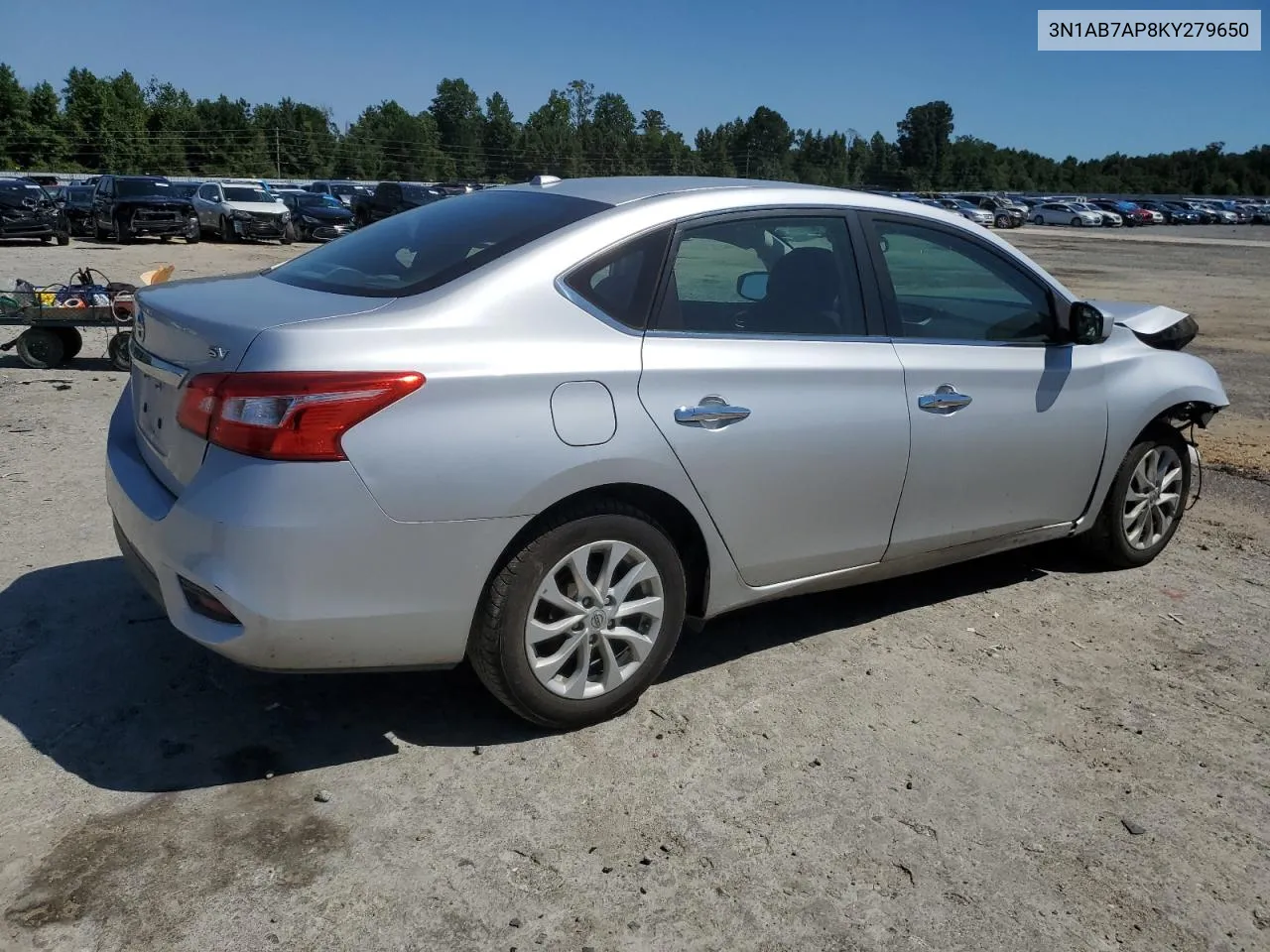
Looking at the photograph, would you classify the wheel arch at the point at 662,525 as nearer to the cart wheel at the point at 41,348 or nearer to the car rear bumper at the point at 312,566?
the car rear bumper at the point at 312,566

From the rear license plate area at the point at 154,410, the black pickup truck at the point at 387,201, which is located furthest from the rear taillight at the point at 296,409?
the black pickup truck at the point at 387,201

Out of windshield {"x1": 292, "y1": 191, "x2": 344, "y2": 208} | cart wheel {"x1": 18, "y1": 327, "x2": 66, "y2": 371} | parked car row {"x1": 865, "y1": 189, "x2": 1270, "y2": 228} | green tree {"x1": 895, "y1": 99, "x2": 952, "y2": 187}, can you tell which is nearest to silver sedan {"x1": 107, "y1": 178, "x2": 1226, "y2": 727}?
cart wheel {"x1": 18, "y1": 327, "x2": 66, "y2": 371}

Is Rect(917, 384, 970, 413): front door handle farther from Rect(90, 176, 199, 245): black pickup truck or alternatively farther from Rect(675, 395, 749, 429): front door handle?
Rect(90, 176, 199, 245): black pickup truck

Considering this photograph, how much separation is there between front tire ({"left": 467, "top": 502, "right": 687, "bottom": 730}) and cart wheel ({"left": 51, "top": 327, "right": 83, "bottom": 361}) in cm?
840

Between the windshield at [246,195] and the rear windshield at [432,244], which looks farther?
the windshield at [246,195]

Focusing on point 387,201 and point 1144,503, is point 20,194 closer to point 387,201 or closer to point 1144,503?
point 387,201

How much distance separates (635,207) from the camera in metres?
3.63

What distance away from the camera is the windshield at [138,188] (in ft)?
90.8

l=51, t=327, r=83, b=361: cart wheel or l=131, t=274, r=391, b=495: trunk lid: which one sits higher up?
l=131, t=274, r=391, b=495: trunk lid

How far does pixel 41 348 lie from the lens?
9883 millimetres

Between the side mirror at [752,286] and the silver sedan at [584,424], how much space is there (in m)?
0.01

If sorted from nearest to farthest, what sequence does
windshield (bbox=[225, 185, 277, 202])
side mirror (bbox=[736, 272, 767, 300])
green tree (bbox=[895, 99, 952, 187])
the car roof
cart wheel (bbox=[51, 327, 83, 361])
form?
the car roof → side mirror (bbox=[736, 272, 767, 300]) → cart wheel (bbox=[51, 327, 83, 361]) → windshield (bbox=[225, 185, 277, 202]) → green tree (bbox=[895, 99, 952, 187])

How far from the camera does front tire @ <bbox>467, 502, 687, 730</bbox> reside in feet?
10.6

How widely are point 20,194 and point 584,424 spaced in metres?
27.4
